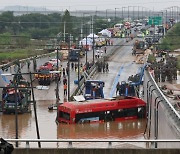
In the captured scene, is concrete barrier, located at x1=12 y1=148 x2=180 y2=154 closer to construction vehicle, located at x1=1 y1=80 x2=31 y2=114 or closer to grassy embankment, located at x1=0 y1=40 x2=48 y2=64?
construction vehicle, located at x1=1 y1=80 x2=31 y2=114

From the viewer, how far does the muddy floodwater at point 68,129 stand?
18125 millimetres

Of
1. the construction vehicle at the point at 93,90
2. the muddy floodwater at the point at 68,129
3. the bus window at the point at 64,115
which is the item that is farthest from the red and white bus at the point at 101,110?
the construction vehicle at the point at 93,90

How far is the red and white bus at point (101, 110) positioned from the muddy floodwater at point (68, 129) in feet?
0.58

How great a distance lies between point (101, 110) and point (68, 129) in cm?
138

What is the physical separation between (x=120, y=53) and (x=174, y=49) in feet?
22.0

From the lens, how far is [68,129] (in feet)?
62.4

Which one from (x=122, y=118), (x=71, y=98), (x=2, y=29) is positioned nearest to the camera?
(x=122, y=118)

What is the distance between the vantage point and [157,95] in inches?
684

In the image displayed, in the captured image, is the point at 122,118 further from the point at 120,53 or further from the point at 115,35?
the point at 115,35

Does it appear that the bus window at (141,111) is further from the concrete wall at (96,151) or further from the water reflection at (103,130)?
the concrete wall at (96,151)

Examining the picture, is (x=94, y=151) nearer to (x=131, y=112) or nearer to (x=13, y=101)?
(x=131, y=112)

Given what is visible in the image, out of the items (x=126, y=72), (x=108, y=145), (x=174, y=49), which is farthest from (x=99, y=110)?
(x=174, y=49)

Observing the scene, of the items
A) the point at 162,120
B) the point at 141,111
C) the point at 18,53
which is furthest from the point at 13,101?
the point at 18,53

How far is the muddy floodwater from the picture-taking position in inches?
714
